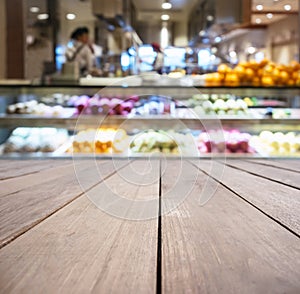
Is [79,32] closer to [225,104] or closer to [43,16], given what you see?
[43,16]

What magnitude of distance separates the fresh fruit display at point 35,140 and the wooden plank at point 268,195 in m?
1.34

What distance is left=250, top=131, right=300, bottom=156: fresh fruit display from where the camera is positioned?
2528 mm

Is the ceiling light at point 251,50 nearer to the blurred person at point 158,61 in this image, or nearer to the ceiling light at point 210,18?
the ceiling light at point 210,18

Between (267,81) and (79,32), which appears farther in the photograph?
(79,32)

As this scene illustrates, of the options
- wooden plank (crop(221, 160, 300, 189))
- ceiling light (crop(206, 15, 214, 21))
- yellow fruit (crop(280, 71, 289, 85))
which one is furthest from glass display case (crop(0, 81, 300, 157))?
ceiling light (crop(206, 15, 214, 21))

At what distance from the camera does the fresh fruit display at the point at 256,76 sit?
2.74 meters

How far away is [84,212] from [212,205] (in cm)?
20

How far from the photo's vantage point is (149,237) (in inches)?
22.0

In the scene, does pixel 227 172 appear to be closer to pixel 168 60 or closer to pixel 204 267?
pixel 204 267

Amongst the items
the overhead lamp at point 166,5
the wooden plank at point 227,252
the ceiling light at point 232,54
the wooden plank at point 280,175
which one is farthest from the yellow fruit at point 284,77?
the ceiling light at point 232,54

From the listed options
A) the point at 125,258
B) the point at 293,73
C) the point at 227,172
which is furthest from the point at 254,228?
the point at 293,73

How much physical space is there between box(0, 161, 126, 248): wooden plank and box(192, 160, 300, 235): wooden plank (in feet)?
0.95

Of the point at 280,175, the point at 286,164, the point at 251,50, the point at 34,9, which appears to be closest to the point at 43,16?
the point at 34,9

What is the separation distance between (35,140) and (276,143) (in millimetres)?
1234
